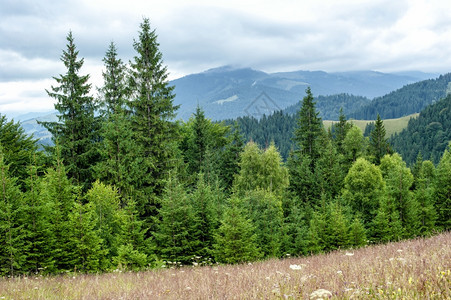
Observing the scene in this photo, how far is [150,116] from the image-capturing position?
3055 cm

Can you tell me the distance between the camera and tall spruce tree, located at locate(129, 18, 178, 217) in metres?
29.6

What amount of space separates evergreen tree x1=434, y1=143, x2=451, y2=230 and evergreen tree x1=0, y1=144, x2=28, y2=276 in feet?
136

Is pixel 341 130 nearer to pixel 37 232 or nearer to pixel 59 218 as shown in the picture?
pixel 59 218

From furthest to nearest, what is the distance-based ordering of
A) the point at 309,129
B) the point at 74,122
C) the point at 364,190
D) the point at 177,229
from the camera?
the point at 309,129
the point at 364,190
the point at 74,122
the point at 177,229

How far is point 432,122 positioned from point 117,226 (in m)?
219

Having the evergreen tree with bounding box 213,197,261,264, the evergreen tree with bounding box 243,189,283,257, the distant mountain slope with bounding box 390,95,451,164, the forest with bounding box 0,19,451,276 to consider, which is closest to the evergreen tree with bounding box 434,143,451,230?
the forest with bounding box 0,19,451,276

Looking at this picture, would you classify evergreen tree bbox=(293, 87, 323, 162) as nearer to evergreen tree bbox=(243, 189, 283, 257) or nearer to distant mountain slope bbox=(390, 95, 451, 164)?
evergreen tree bbox=(243, 189, 283, 257)

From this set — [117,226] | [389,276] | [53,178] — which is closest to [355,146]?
[117,226]

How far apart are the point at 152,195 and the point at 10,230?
42.2ft

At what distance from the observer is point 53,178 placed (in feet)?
67.6

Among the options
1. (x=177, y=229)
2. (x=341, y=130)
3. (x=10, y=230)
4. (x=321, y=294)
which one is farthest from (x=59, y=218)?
(x=341, y=130)

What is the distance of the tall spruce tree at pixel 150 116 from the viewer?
29.6m

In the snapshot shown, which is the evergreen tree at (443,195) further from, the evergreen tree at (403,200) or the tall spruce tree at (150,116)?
the tall spruce tree at (150,116)

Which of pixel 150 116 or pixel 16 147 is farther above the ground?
pixel 150 116
